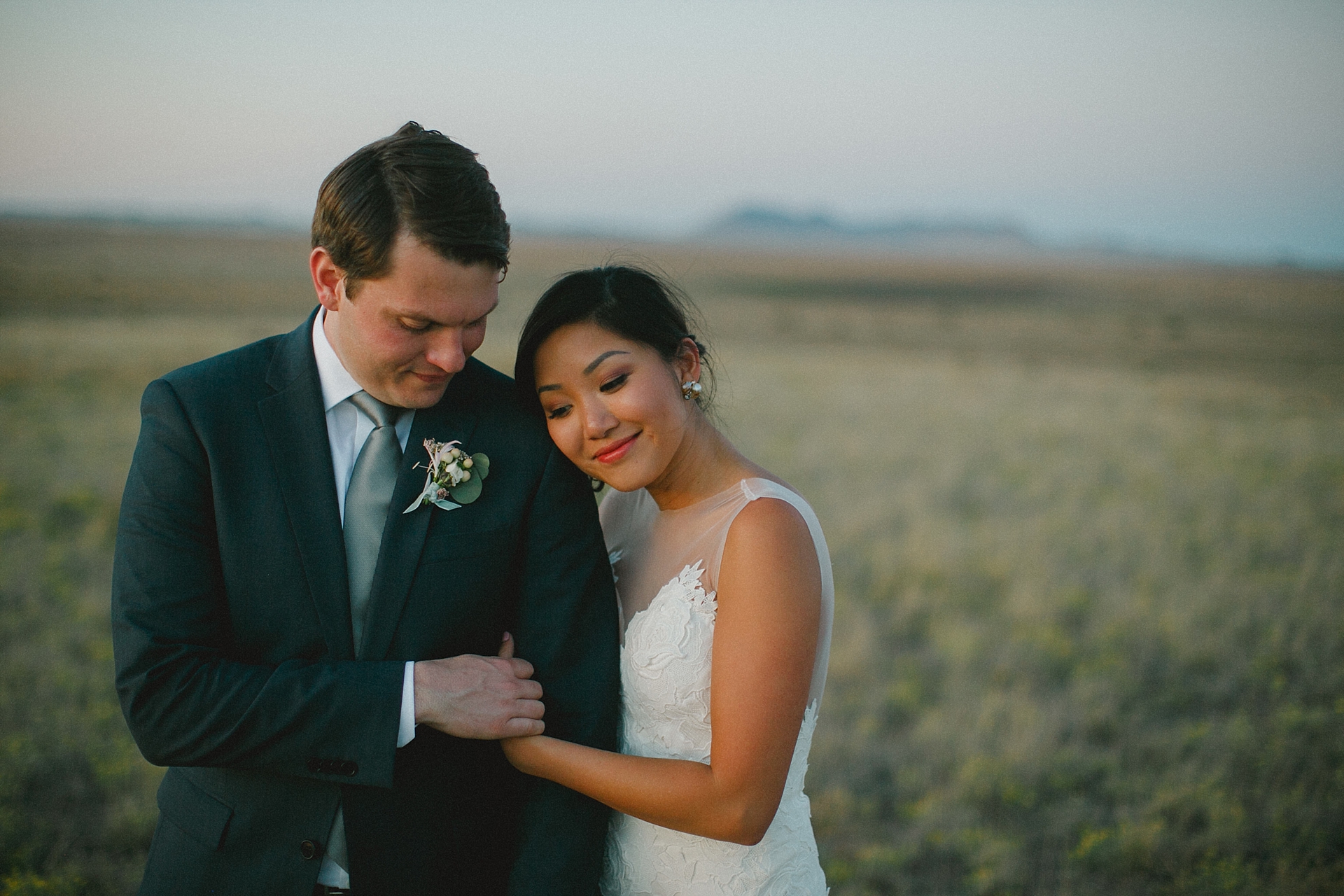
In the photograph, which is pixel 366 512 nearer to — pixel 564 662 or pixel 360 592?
pixel 360 592

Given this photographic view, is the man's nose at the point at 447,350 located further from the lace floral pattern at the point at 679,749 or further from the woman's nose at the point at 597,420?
the lace floral pattern at the point at 679,749

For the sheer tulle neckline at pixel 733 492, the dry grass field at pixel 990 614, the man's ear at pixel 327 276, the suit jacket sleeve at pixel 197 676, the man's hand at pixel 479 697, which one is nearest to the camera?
the suit jacket sleeve at pixel 197 676

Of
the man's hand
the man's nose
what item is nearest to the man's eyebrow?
the man's nose

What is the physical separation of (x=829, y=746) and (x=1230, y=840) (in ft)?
7.21

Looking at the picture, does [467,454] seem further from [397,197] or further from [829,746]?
[829,746]

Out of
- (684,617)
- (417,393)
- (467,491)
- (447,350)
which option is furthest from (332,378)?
(684,617)

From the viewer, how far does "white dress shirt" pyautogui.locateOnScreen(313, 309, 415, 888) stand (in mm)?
2189

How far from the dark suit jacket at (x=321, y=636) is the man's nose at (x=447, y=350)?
21cm

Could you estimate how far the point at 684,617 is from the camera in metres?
2.40

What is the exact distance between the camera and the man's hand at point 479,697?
2.08 metres

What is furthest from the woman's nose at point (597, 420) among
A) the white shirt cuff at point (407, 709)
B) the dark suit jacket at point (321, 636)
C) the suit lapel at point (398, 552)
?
the white shirt cuff at point (407, 709)

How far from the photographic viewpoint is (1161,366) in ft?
94.5

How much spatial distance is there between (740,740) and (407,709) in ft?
2.63

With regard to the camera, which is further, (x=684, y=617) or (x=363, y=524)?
(x=684, y=617)
